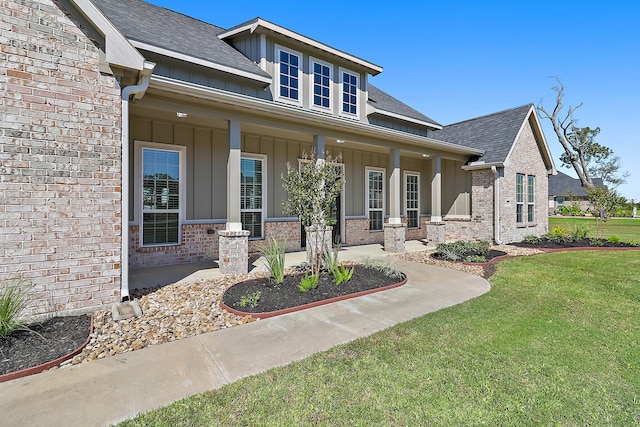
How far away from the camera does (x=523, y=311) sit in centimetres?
461

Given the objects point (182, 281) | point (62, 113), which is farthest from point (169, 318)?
point (62, 113)

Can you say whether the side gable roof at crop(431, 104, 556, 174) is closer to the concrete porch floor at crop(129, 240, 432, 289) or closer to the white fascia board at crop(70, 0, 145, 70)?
the concrete porch floor at crop(129, 240, 432, 289)

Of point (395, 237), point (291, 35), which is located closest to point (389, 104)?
point (291, 35)

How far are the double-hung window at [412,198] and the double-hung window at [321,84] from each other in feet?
16.2

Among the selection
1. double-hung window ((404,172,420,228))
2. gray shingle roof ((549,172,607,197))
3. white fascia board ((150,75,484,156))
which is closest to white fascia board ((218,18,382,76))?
white fascia board ((150,75,484,156))

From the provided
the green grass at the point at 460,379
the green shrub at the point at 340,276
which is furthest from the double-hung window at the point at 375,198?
the green grass at the point at 460,379

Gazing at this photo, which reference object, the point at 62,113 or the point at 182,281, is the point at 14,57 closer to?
the point at 62,113

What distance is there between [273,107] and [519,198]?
35.8 ft

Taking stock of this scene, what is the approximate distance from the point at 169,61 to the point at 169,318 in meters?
6.01

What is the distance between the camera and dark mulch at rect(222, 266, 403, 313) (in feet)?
15.6

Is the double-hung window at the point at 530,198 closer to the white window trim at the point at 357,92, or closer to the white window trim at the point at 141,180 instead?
the white window trim at the point at 357,92

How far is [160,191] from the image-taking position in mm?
→ 7422

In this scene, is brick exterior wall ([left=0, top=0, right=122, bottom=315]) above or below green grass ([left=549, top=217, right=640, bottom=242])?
above

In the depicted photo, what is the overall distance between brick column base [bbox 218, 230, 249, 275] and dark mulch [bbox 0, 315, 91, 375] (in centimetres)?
268
